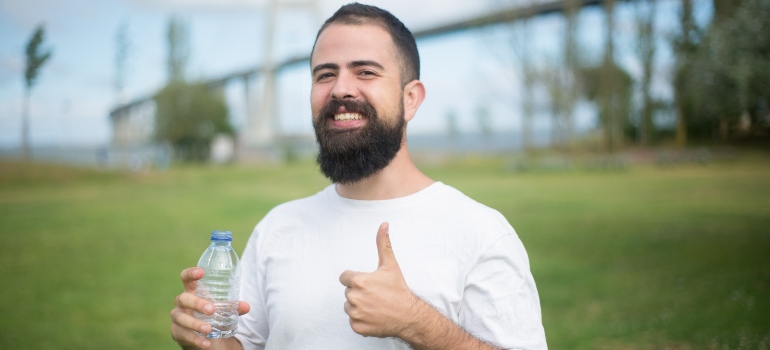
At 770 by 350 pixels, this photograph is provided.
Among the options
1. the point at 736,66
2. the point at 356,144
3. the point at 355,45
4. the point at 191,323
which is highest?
the point at 736,66

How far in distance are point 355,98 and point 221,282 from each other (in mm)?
665

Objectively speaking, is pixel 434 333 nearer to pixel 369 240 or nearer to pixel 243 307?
pixel 369 240

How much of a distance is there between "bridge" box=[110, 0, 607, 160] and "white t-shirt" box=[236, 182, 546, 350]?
26125mm

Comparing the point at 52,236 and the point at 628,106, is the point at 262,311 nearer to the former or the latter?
the point at 52,236

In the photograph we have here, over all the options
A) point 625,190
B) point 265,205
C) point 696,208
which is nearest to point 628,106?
point 625,190

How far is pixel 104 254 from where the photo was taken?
11.0 meters

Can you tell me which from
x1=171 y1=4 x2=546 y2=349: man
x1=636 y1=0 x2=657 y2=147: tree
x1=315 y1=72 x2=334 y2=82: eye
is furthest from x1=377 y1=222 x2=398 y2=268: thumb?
x1=636 y1=0 x2=657 y2=147: tree

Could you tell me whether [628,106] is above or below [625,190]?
above

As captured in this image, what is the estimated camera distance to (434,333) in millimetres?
1563

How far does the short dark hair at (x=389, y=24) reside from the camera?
6.23ft

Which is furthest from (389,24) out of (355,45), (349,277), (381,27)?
(349,277)

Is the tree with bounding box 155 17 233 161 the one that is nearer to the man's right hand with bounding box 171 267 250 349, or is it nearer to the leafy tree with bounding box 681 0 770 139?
the leafy tree with bounding box 681 0 770 139

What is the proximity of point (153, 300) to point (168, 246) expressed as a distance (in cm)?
370

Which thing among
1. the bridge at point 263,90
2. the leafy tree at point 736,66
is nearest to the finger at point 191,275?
the leafy tree at point 736,66
